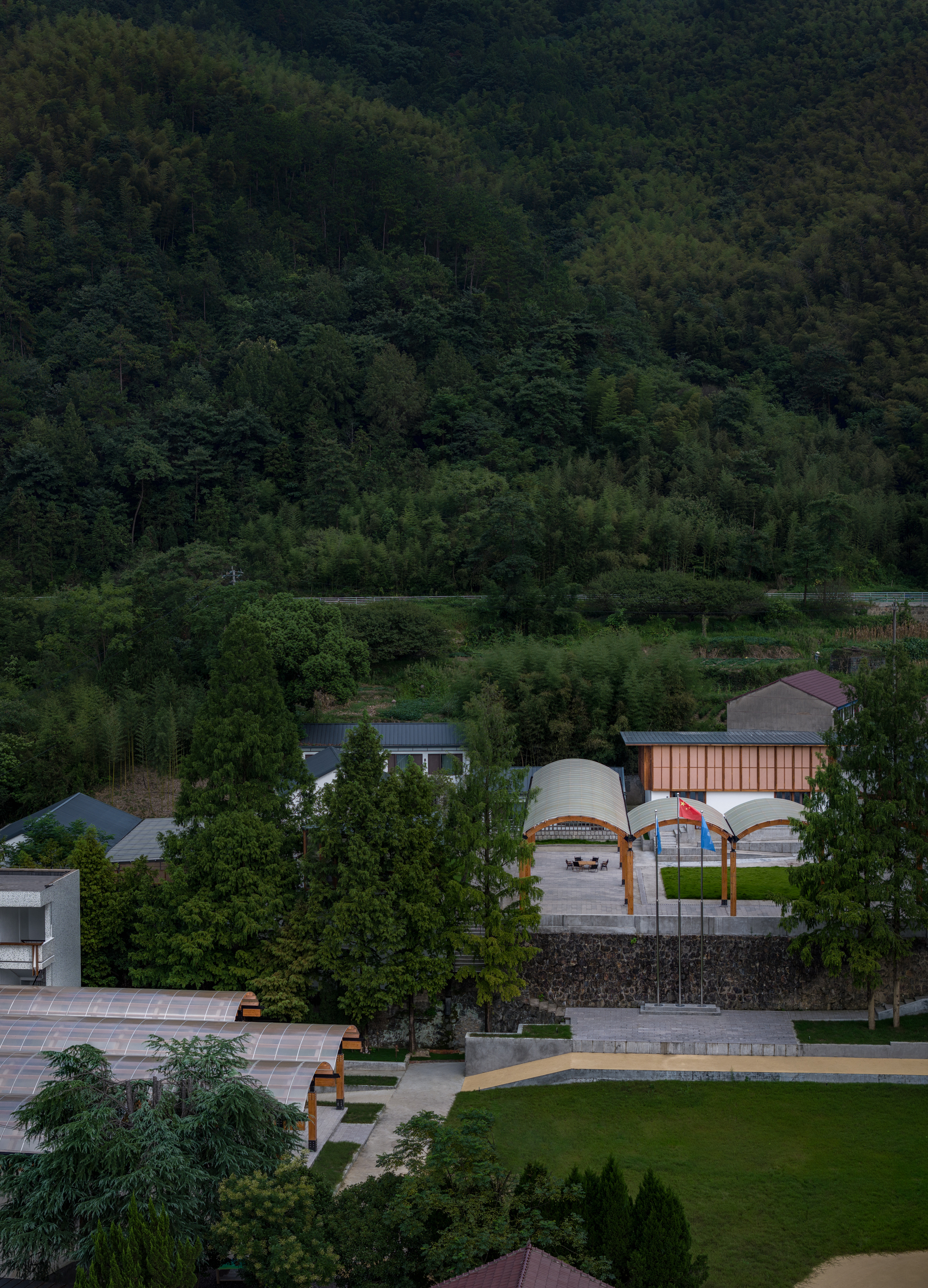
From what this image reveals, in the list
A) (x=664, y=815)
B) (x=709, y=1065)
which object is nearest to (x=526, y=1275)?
(x=709, y=1065)

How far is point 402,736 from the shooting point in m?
32.2

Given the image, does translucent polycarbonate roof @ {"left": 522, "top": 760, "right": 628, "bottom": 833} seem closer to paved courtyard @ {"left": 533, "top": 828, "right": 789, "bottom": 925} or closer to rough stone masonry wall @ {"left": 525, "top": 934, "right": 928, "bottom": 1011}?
paved courtyard @ {"left": 533, "top": 828, "right": 789, "bottom": 925}

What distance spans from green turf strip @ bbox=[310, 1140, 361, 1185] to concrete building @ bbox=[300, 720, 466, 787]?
13155 mm

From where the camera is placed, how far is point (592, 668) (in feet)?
111

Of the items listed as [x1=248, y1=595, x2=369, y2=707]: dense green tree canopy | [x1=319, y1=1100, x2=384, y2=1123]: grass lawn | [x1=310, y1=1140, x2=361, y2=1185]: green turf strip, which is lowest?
[x1=319, y1=1100, x2=384, y2=1123]: grass lawn

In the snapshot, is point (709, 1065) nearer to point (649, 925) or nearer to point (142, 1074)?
Result: point (649, 925)

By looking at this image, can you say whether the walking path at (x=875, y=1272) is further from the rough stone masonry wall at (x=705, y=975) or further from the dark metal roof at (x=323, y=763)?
the dark metal roof at (x=323, y=763)

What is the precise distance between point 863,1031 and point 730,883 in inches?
173

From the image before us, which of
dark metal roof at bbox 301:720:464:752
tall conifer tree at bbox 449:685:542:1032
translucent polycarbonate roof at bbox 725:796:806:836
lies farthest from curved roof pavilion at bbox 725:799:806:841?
dark metal roof at bbox 301:720:464:752

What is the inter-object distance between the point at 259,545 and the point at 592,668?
56.0 feet

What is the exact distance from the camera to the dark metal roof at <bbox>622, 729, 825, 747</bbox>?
1134 inches

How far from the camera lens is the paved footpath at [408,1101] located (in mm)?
17359

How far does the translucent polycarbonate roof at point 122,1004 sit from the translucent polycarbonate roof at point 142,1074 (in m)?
1.45

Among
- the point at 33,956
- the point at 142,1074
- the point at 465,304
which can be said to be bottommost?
the point at 142,1074
